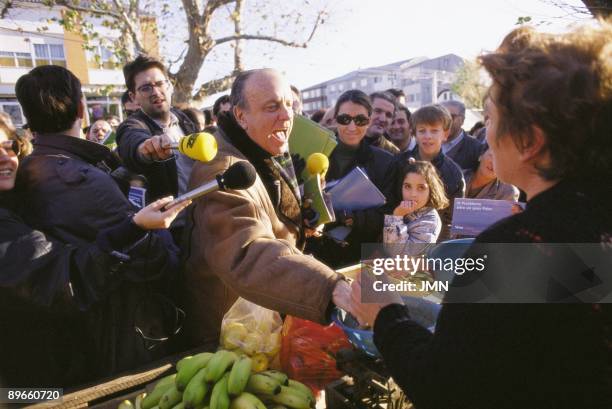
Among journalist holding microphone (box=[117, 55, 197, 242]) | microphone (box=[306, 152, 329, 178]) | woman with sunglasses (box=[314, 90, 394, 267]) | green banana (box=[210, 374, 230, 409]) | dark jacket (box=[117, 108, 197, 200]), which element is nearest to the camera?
green banana (box=[210, 374, 230, 409])

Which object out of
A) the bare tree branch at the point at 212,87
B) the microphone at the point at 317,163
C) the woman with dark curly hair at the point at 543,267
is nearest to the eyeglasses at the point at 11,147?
the microphone at the point at 317,163

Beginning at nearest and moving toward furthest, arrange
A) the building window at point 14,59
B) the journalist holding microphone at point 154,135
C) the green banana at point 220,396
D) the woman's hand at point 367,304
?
the woman's hand at point 367,304, the green banana at point 220,396, the journalist holding microphone at point 154,135, the building window at point 14,59

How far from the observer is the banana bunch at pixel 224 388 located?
1.46 metres

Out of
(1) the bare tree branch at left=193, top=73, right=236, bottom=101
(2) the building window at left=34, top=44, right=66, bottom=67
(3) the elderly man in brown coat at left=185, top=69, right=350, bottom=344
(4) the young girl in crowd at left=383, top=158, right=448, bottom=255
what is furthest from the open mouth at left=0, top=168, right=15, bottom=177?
(2) the building window at left=34, top=44, right=66, bottom=67

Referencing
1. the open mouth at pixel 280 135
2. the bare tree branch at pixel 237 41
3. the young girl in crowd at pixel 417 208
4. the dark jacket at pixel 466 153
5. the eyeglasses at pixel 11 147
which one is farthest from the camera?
the bare tree branch at pixel 237 41

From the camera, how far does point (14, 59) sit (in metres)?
25.3

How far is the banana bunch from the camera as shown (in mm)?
1460

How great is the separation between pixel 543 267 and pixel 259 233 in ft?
3.49

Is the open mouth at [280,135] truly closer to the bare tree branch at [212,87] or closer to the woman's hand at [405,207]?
the woman's hand at [405,207]

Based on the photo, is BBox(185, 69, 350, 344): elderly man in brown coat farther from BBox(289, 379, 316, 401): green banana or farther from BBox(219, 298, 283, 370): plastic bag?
BBox(289, 379, 316, 401): green banana

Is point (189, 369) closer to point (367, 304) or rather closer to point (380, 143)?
point (367, 304)

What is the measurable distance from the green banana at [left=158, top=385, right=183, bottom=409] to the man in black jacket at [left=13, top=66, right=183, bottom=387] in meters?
0.50

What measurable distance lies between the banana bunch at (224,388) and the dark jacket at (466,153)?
11.5 ft

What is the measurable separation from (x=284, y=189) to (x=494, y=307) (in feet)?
4.35
